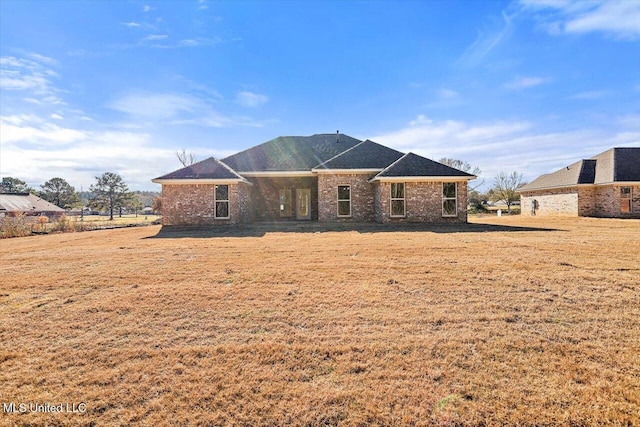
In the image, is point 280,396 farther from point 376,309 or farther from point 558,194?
point 558,194

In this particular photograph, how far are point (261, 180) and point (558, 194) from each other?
2174cm

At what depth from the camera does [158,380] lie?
279 centimetres

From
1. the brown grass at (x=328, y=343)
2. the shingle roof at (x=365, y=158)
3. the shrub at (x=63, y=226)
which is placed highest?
the shingle roof at (x=365, y=158)

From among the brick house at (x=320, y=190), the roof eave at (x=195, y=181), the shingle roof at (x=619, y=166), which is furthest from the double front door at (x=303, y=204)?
the shingle roof at (x=619, y=166)

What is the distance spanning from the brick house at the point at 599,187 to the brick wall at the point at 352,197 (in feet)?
50.3

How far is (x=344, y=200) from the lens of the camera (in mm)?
16141

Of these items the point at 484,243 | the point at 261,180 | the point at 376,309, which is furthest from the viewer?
the point at 261,180

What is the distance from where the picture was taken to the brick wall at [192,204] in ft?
49.3

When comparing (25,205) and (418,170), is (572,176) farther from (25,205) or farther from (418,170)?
(25,205)

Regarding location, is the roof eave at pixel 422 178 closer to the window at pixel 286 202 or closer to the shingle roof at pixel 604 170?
the window at pixel 286 202

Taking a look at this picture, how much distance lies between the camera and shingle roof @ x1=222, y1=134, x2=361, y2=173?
58.2ft

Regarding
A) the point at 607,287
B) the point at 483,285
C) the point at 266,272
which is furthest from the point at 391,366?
the point at 607,287

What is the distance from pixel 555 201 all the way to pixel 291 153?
2011 centimetres

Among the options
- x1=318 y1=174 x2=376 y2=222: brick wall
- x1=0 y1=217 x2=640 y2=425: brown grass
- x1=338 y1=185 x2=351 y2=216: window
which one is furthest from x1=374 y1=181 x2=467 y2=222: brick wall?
x1=0 y1=217 x2=640 y2=425: brown grass
